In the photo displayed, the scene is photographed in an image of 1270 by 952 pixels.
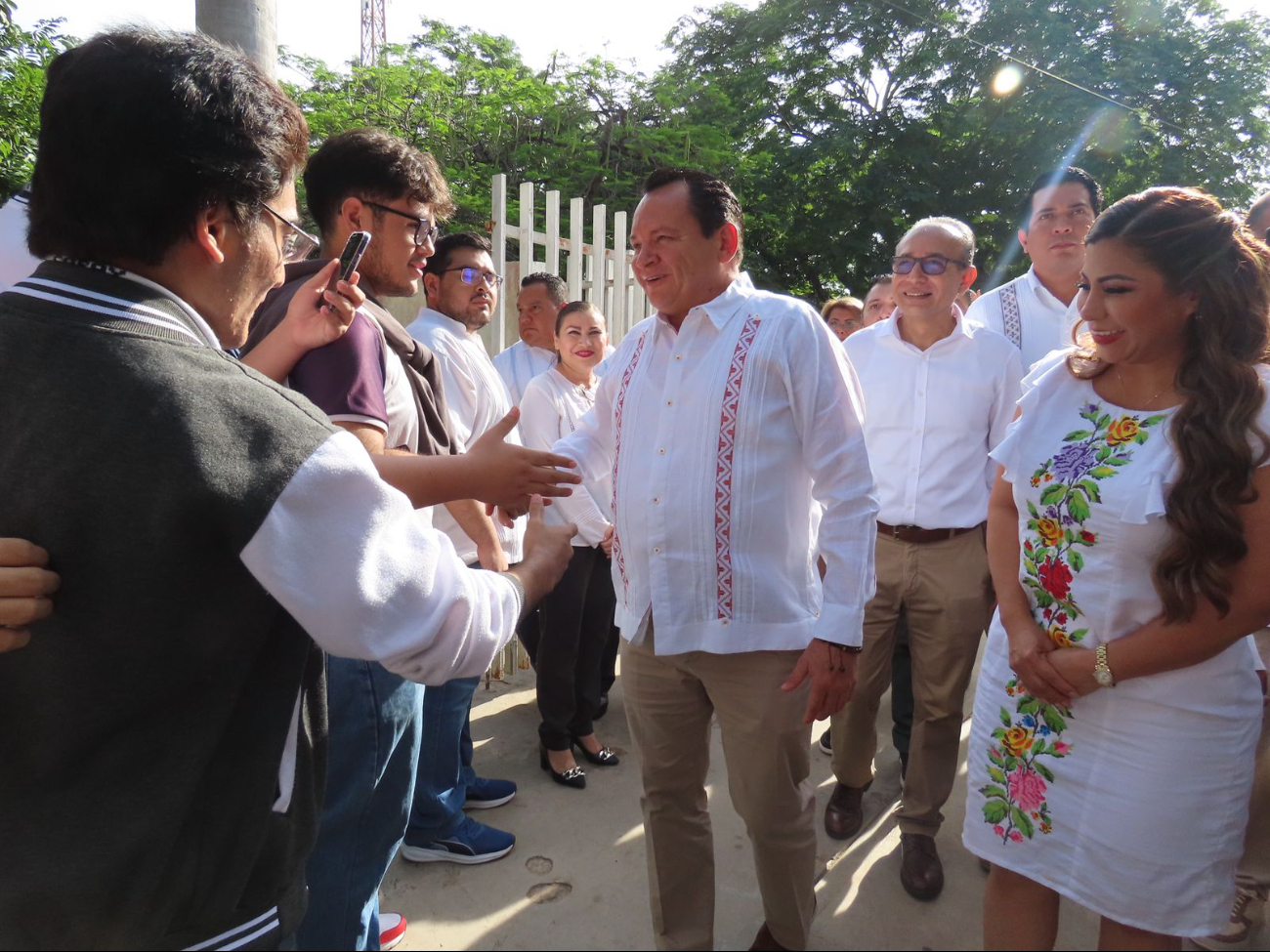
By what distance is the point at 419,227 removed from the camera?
6.88 ft

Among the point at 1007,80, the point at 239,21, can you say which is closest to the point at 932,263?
the point at 239,21

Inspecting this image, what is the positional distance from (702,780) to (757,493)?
0.84 m

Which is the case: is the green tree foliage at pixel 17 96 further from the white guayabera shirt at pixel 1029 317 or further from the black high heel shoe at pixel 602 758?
the white guayabera shirt at pixel 1029 317

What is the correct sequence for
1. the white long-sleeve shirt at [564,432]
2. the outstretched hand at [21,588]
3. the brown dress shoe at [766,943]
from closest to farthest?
1. the outstretched hand at [21,588]
2. the brown dress shoe at [766,943]
3. the white long-sleeve shirt at [564,432]

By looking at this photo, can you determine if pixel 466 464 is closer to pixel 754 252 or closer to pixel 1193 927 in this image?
pixel 1193 927

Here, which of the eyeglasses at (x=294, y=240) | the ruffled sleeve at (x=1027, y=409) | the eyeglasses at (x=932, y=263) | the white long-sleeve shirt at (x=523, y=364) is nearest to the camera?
the eyeglasses at (x=294, y=240)

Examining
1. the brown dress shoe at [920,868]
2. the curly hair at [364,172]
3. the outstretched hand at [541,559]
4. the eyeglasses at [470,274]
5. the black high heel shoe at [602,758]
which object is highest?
the curly hair at [364,172]

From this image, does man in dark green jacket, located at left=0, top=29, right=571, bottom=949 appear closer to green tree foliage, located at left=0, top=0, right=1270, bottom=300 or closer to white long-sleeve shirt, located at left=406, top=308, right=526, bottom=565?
white long-sleeve shirt, located at left=406, top=308, right=526, bottom=565

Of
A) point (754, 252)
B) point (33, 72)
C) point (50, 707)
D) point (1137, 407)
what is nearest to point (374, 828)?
point (50, 707)

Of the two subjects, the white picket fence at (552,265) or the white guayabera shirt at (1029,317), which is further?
the white picket fence at (552,265)

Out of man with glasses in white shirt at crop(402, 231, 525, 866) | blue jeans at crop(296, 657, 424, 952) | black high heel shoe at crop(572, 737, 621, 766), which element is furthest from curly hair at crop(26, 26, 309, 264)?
black high heel shoe at crop(572, 737, 621, 766)

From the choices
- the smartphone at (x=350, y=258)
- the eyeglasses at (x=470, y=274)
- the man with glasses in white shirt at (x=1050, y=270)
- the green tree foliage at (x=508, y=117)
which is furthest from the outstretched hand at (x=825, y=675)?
the green tree foliage at (x=508, y=117)

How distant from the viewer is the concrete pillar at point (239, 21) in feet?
9.04

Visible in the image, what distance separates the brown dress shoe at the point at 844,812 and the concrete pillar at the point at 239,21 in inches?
129
